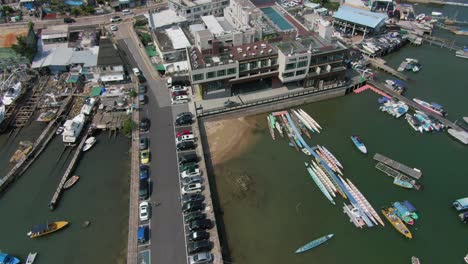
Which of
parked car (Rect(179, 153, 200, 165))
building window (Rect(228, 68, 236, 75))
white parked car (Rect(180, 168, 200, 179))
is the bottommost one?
white parked car (Rect(180, 168, 200, 179))

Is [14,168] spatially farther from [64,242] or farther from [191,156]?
[191,156]

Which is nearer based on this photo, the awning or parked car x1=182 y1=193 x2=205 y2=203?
parked car x1=182 y1=193 x2=205 y2=203

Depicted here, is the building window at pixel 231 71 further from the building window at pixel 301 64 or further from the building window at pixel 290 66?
the building window at pixel 301 64

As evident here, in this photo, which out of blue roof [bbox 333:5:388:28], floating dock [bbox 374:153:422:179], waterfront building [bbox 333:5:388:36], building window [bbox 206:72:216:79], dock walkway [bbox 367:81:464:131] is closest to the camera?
floating dock [bbox 374:153:422:179]

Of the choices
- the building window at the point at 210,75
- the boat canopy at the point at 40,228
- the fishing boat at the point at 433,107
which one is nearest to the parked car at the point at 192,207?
the boat canopy at the point at 40,228

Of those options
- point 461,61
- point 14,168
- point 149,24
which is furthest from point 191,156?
point 461,61

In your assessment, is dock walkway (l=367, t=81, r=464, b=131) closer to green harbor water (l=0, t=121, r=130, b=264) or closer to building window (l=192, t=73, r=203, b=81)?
building window (l=192, t=73, r=203, b=81)

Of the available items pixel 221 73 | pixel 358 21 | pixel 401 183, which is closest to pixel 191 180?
pixel 221 73

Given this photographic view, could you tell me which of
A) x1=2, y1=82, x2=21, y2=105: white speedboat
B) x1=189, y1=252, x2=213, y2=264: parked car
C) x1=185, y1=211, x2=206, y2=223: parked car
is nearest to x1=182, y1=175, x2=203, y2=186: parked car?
x1=185, y1=211, x2=206, y2=223: parked car
